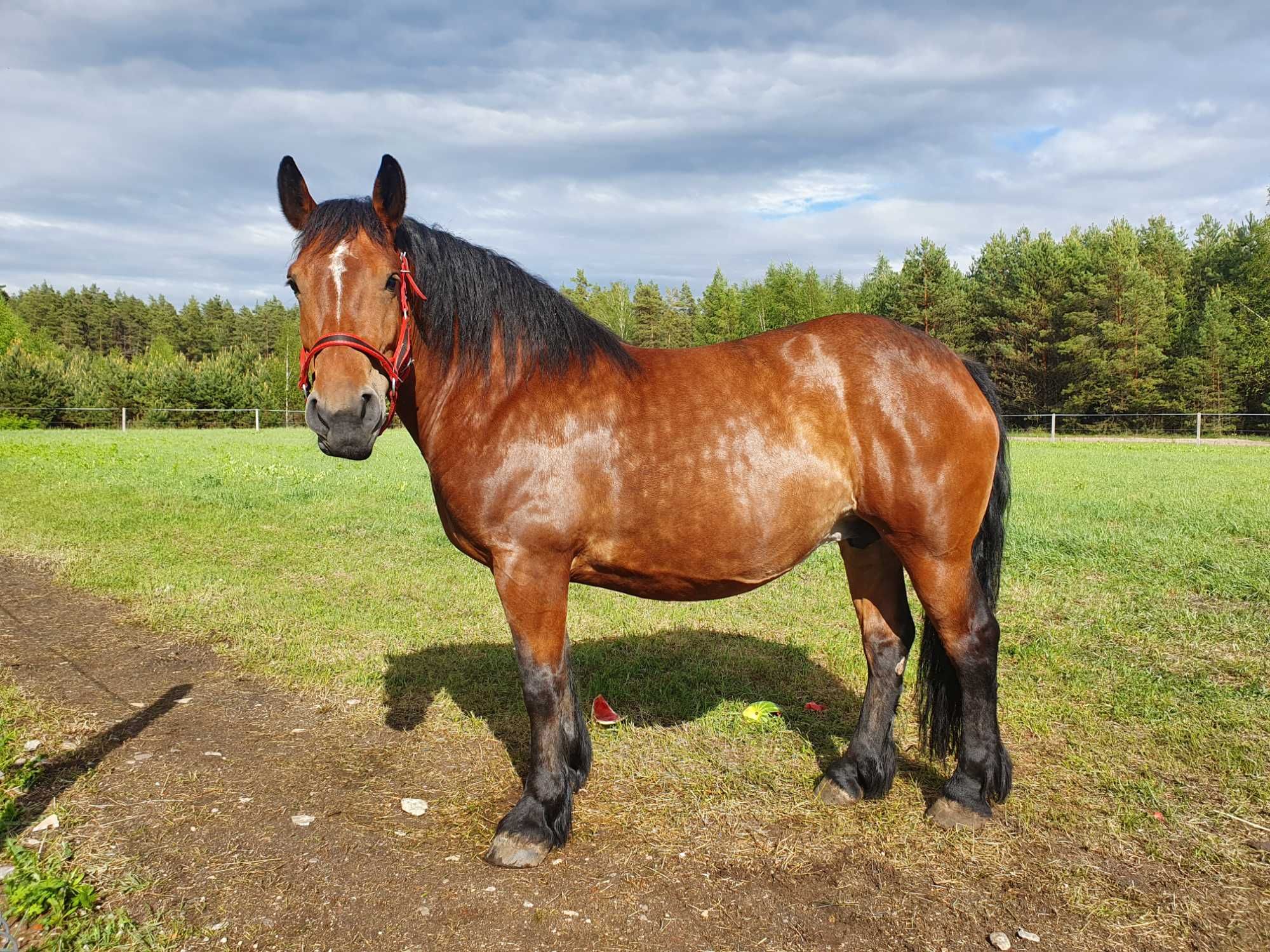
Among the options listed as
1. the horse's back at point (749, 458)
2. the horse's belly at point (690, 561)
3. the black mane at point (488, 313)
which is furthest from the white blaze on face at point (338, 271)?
the horse's belly at point (690, 561)

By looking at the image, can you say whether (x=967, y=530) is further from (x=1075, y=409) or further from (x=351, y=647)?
(x=1075, y=409)

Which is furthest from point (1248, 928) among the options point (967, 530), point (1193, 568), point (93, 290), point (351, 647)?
point (93, 290)

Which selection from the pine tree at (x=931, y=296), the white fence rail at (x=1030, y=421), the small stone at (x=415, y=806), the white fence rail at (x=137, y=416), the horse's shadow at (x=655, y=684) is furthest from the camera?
the pine tree at (x=931, y=296)

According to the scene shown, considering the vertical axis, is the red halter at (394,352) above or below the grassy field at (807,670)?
above

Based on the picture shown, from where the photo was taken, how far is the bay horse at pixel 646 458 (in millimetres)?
3232

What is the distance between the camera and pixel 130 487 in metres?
13.6

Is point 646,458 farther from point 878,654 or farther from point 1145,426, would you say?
point 1145,426

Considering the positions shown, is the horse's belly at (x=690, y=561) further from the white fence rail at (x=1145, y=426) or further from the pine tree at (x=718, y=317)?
the pine tree at (x=718, y=317)

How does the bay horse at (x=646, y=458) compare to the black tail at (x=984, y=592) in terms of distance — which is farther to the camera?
the black tail at (x=984, y=592)

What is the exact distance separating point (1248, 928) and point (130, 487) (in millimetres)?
15566

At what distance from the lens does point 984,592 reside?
147 inches

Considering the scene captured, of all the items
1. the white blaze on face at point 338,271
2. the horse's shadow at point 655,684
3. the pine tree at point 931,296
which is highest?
the pine tree at point 931,296

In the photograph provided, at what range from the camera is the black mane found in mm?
3270

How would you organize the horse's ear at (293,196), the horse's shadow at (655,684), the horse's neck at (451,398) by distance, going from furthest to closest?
1. the horse's shadow at (655,684)
2. the horse's neck at (451,398)
3. the horse's ear at (293,196)
